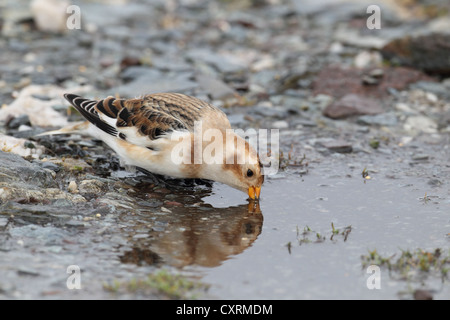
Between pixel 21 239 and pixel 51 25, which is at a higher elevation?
pixel 51 25

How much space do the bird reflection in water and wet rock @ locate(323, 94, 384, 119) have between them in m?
2.47

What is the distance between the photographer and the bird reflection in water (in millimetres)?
3979

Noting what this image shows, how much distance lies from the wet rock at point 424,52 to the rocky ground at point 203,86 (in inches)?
0.7

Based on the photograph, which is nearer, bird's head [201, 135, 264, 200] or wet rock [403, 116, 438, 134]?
bird's head [201, 135, 264, 200]

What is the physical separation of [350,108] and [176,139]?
2.82 metres

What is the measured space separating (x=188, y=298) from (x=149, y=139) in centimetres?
197

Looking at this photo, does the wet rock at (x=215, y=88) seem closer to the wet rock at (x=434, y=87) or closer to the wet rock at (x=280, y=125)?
the wet rock at (x=280, y=125)

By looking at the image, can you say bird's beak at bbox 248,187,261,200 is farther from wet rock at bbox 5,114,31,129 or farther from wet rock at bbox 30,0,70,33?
wet rock at bbox 30,0,70,33

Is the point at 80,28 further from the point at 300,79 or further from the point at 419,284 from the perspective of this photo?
the point at 419,284

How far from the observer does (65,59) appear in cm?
893

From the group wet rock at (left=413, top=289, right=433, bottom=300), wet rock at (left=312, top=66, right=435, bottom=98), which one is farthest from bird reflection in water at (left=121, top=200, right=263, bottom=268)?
wet rock at (left=312, top=66, right=435, bottom=98)

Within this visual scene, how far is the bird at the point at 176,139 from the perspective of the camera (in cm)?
502

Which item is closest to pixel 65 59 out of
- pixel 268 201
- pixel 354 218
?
pixel 268 201

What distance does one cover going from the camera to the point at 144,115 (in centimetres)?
535
